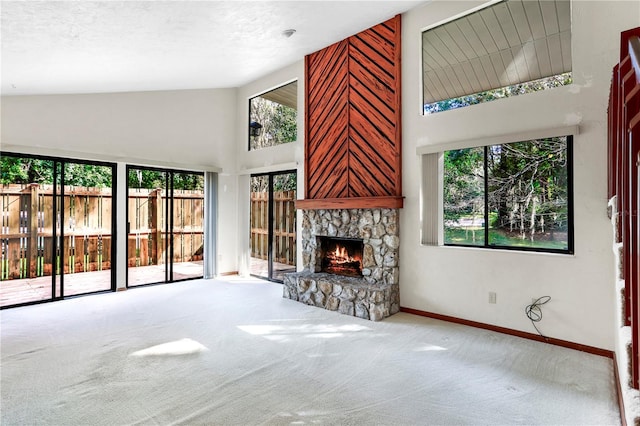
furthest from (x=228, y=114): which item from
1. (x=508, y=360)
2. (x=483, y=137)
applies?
(x=508, y=360)

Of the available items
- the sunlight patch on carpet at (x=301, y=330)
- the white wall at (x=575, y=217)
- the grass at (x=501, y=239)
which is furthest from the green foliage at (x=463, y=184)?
the sunlight patch on carpet at (x=301, y=330)

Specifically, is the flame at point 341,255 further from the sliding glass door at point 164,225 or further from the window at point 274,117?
the sliding glass door at point 164,225

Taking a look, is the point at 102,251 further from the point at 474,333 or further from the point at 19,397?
the point at 474,333

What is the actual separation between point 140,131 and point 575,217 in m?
6.30

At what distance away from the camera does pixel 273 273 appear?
6547 mm

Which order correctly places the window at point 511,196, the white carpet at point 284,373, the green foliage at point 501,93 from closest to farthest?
the white carpet at point 284,373
the green foliage at point 501,93
the window at point 511,196

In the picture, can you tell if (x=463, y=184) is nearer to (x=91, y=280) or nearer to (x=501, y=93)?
(x=501, y=93)

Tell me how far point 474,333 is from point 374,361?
1.36 metres

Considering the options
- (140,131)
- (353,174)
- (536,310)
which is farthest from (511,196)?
(140,131)

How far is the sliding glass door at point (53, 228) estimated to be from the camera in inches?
190

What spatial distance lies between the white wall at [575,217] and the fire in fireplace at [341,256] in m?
0.83

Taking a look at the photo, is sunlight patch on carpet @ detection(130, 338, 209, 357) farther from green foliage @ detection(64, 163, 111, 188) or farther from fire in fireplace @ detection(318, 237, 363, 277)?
green foliage @ detection(64, 163, 111, 188)

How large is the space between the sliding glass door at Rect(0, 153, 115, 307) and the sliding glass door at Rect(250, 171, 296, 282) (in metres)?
2.49

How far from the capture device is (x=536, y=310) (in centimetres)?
351
